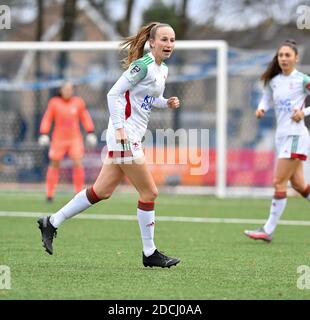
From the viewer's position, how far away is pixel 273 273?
294 inches

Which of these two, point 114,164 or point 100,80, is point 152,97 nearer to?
point 114,164

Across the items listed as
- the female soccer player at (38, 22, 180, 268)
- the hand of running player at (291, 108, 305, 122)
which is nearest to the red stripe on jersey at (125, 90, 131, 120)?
the female soccer player at (38, 22, 180, 268)

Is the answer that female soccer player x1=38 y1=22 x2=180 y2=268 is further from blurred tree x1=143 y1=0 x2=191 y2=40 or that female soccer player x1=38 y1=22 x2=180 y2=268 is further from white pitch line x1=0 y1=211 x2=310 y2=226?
blurred tree x1=143 y1=0 x2=191 y2=40

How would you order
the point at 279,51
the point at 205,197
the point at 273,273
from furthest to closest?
the point at 205,197, the point at 279,51, the point at 273,273

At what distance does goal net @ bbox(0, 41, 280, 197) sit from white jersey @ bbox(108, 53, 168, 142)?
9.77m

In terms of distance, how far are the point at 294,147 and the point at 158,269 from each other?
3013 millimetres

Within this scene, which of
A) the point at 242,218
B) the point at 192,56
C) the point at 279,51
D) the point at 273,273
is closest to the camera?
the point at 273,273

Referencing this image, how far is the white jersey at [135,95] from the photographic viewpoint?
7473 millimetres

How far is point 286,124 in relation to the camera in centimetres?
1020

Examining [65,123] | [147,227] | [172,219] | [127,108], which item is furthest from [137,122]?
[65,123]

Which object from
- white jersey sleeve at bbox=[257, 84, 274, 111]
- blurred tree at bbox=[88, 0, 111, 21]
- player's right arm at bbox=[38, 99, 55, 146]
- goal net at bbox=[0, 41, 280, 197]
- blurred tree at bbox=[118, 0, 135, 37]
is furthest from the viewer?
blurred tree at bbox=[88, 0, 111, 21]

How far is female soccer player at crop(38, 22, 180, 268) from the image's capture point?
295 inches

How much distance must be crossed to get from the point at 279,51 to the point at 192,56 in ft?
29.0
